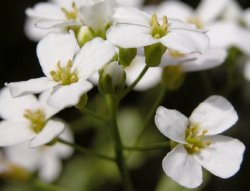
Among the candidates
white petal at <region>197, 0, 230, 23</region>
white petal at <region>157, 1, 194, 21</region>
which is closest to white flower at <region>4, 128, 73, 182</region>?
white petal at <region>157, 1, 194, 21</region>

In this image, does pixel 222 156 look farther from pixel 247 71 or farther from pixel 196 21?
pixel 196 21

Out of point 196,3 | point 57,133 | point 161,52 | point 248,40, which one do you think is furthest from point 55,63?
point 196,3

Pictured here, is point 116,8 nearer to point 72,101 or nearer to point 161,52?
point 161,52

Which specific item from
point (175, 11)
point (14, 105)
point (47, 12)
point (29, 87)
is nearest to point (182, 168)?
point (29, 87)

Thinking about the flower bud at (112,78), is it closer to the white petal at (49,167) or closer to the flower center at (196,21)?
the flower center at (196,21)

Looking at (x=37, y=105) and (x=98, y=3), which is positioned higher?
(x=98, y=3)
